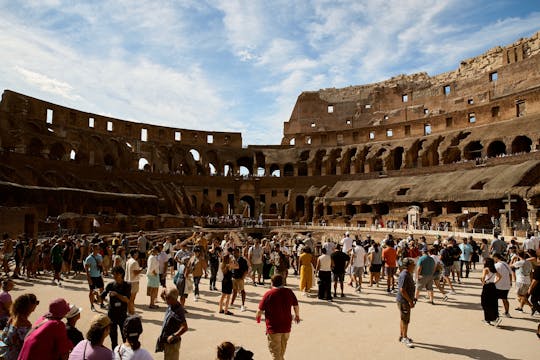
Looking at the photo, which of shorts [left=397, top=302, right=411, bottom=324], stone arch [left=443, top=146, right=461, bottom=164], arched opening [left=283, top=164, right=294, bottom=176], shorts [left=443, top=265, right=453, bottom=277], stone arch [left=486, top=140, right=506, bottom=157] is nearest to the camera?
shorts [left=397, top=302, right=411, bottom=324]

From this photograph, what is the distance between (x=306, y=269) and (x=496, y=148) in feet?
130

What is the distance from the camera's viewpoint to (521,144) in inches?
1490

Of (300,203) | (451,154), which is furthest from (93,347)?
(300,203)

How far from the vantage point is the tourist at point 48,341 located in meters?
3.53

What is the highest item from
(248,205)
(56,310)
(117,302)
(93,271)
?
(248,205)

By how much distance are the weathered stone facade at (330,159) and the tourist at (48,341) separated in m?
17.8

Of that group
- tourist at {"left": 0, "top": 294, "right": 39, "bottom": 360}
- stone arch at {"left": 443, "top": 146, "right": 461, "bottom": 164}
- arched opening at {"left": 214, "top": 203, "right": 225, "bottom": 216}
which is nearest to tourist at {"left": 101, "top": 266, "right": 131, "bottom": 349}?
tourist at {"left": 0, "top": 294, "right": 39, "bottom": 360}

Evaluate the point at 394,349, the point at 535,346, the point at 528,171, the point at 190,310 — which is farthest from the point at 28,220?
the point at 528,171

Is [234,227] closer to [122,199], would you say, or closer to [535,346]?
[122,199]

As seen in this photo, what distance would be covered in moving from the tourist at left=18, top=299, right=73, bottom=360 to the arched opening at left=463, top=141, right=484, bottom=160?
44248 millimetres

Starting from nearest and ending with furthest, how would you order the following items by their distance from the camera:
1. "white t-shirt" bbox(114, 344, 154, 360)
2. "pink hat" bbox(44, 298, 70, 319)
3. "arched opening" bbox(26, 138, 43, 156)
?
"white t-shirt" bbox(114, 344, 154, 360) → "pink hat" bbox(44, 298, 70, 319) → "arched opening" bbox(26, 138, 43, 156)

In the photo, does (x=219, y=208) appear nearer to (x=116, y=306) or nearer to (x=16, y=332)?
(x=116, y=306)

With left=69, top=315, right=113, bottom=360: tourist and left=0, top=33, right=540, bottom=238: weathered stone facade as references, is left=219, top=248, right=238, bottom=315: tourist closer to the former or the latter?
left=69, top=315, right=113, bottom=360: tourist

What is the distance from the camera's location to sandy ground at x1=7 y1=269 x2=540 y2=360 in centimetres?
614
